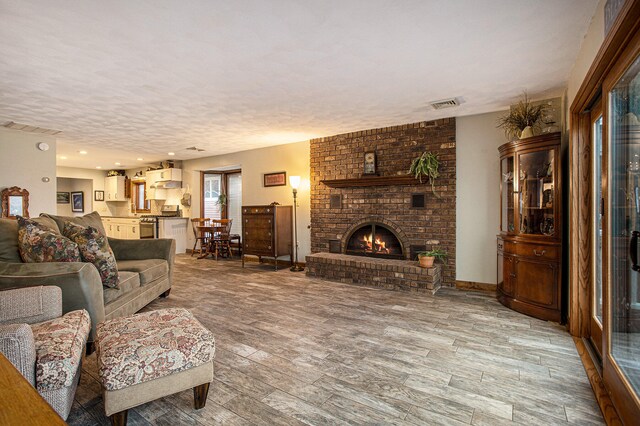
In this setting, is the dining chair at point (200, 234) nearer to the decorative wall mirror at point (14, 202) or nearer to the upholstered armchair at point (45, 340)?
the decorative wall mirror at point (14, 202)

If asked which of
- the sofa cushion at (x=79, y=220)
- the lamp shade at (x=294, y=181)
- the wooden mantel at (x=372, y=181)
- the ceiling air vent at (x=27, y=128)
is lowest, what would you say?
the sofa cushion at (x=79, y=220)

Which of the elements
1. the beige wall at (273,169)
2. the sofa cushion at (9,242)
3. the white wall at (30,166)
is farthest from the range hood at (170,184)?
the sofa cushion at (9,242)

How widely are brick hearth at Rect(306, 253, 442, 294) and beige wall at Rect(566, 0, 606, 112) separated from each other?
245 centimetres

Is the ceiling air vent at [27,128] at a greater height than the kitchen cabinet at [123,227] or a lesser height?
greater

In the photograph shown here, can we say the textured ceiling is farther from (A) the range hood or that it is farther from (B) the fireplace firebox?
(A) the range hood

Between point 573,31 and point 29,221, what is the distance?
13.9 feet

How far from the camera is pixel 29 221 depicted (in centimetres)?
249

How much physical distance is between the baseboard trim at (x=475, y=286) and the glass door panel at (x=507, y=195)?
838mm

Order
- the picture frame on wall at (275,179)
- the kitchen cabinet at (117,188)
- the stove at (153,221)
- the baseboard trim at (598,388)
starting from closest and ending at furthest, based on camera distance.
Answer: the baseboard trim at (598,388), the picture frame on wall at (275,179), the stove at (153,221), the kitchen cabinet at (117,188)

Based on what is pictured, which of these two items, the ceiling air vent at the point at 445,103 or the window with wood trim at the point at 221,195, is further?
the window with wood trim at the point at 221,195

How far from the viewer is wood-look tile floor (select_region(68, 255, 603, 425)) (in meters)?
1.75

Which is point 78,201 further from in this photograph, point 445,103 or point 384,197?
point 445,103

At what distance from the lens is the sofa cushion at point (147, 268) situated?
3.30 m

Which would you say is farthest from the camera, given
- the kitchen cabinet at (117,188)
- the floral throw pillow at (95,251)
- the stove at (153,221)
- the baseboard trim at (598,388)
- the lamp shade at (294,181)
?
the kitchen cabinet at (117,188)
